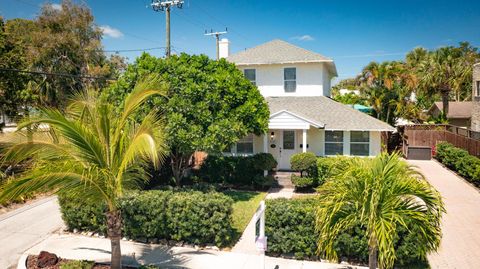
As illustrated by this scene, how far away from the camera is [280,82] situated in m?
21.7

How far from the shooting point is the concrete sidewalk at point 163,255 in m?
8.49

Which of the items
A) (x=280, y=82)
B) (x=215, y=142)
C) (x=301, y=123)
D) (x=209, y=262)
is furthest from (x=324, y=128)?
(x=209, y=262)

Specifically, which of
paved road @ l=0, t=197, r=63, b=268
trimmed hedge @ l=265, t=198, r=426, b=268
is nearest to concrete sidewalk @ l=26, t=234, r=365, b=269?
trimmed hedge @ l=265, t=198, r=426, b=268

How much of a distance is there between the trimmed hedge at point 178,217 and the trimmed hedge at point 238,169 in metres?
6.90

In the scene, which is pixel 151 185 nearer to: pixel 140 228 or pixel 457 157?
pixel 140 228

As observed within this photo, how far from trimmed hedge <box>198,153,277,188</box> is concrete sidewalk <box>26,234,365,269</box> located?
7893mm

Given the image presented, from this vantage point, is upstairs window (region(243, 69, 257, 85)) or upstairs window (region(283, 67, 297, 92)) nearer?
upstairs window (region(283, 67, 297, 92))

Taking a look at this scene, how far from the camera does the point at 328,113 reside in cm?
1967

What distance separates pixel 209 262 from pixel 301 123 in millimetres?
10740

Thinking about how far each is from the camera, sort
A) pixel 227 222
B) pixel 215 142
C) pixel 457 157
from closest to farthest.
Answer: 1. pixel 227 222
2. pixel 215 142
3. pixel 457 157

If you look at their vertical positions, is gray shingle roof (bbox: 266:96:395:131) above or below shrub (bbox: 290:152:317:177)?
above

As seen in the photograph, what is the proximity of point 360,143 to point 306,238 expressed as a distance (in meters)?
11.5

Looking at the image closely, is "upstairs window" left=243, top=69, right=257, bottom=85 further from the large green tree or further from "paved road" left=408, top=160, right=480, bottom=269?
"paved road" left=408, top=160, right=480, bottom=269

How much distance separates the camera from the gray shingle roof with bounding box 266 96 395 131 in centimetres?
1797
